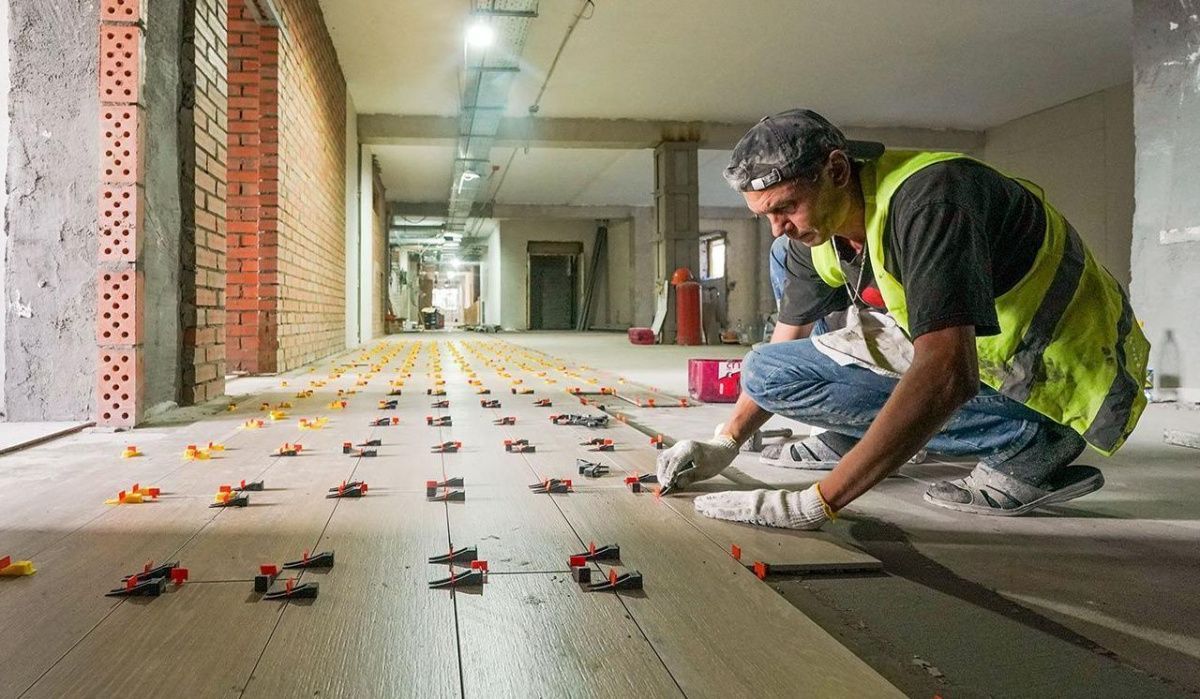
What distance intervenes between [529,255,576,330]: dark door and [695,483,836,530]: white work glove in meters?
25.0

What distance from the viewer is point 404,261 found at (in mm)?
36938

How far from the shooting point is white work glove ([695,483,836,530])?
6.05 feet

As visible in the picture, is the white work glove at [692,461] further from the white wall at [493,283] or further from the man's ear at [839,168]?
the white wall at [493,283]

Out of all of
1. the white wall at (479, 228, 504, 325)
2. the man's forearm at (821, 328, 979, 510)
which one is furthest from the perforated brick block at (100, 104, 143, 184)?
the white wall at (479, 228, 504, 325)

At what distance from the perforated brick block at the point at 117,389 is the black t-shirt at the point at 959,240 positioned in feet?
11.1


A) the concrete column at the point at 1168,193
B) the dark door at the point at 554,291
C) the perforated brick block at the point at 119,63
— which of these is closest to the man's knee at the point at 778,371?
the perforated brick block at the point at 119,63

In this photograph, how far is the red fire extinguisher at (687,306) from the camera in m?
14.0

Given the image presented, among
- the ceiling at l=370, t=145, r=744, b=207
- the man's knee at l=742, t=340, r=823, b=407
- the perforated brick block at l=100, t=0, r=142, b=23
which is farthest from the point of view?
the ceiling at l=370, t=145, r=744, b=207

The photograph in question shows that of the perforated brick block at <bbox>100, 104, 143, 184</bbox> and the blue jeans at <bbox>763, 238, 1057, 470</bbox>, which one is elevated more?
the perforated brick block at <bbox>100, 104, 143, 184</bbox>

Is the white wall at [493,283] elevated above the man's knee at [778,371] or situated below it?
above

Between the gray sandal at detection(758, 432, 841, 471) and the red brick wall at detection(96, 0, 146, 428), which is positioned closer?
the gray sandal at detection(758, 432, 841, 471)

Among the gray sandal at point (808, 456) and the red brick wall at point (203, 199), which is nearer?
the gray sandal at point (808, 456)

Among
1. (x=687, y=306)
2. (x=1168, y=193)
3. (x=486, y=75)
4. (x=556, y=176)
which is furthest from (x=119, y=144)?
(x=556, y=176)

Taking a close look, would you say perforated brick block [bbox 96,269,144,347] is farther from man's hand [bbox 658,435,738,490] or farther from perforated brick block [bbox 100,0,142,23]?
man's hand [bbox 658,435,738,490]
